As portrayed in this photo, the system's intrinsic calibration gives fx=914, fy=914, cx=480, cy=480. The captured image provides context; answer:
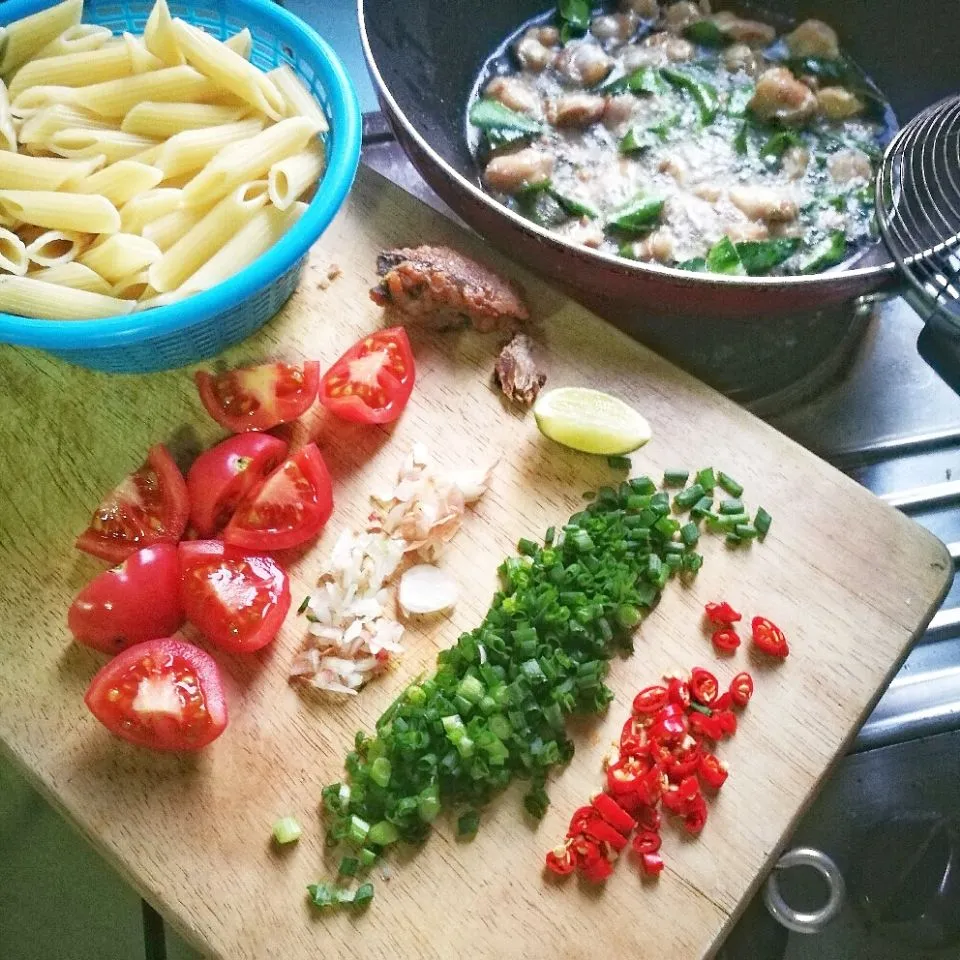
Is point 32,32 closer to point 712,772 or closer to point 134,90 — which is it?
point 134,90

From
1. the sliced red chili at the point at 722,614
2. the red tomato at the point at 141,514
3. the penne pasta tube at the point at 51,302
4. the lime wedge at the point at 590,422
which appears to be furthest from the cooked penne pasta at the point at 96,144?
the sliced red chili at the point at 722,614

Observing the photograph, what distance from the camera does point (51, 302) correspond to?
4.13 ft

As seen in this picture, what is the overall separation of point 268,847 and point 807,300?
3.63 ft

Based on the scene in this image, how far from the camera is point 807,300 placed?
1413mm

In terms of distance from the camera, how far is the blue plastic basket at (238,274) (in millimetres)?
1215

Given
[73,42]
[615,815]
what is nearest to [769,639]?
[615,815]

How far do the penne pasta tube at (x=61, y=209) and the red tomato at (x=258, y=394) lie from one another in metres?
0.27

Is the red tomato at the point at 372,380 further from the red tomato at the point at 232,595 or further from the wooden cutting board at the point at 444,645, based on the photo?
the red tomato at the point at 232,595

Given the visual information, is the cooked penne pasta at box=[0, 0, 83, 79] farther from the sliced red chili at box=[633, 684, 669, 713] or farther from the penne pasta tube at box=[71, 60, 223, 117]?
the sliced red chili at box=[633, 684, 669, 713]

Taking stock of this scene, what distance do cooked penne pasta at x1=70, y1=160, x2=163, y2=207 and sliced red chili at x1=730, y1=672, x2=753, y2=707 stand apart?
111cm

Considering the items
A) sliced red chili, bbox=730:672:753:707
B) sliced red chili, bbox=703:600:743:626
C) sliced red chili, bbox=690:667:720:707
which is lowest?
sliced red chili, bbox=690:667:720:707

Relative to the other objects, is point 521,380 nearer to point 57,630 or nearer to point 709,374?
point 709,374

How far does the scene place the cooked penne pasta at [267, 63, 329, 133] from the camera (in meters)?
1.46

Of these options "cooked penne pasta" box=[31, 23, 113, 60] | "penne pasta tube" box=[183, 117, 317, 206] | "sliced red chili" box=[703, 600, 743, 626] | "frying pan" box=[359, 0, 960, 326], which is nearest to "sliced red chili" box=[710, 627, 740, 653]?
"sliced red chili" box=[703, 600, 743, 626]
